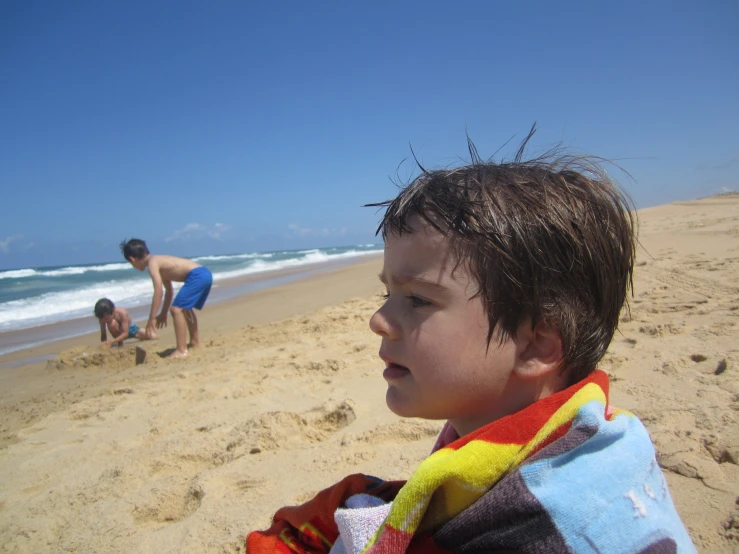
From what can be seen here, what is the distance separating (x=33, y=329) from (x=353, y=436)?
9.42m

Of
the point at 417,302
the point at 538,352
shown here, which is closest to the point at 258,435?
the point at 417,302

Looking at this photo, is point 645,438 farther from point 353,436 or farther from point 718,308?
point 718,308

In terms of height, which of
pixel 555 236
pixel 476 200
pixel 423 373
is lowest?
pixel 423 373

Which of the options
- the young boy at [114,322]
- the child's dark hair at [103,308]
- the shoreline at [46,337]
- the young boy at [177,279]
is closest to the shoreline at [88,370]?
the shoreline at [46,337]

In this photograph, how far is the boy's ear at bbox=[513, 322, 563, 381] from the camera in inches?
43.2

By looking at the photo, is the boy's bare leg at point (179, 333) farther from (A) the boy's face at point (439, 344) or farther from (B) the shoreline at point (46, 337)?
(A) the boy's face at point (439, 344)

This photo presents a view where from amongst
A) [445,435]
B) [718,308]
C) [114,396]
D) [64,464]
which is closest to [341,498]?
[445,435]

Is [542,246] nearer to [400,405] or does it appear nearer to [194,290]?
[400,405]

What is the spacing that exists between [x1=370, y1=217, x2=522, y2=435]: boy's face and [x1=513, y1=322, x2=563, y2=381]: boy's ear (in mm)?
21

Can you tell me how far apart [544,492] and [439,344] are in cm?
39

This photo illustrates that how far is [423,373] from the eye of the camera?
1.12 m

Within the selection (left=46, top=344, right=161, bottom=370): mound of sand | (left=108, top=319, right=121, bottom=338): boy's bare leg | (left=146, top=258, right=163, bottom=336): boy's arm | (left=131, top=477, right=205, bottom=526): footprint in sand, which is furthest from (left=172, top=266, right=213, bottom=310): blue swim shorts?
(left=131, top=477, right=205, bottom=526): footprint in sand

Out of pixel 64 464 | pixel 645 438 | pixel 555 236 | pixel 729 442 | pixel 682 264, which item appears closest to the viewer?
pixel 645 438

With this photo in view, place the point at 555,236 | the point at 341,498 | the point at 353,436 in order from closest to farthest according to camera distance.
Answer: the point at 555,236 < the point at 341,498 < the point at 353,436
